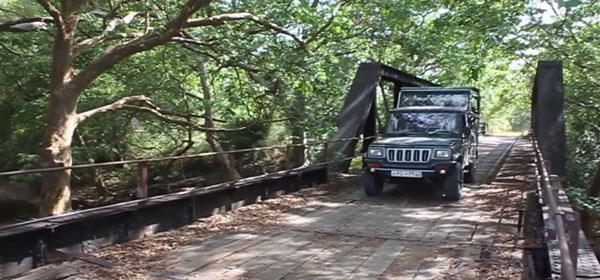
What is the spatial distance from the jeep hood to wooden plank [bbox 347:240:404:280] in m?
3.78

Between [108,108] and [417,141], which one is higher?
[108,108]

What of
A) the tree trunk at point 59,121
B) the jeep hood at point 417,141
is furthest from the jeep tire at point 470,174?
the tree trunk at point 59,121

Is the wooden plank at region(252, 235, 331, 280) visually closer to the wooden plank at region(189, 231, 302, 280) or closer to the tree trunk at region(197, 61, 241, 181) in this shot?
the wooden plank at region(189, 231, 302, 280)

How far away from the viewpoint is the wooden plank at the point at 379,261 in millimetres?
5613

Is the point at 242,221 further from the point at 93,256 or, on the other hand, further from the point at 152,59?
the point at 152,59

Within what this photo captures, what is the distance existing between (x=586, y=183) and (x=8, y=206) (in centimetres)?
1738

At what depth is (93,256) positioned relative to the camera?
20.0ft

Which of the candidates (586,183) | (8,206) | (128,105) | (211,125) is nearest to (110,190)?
(8,206)

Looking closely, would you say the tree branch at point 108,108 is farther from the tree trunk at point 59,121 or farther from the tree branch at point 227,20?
the tree branch at point 227,20

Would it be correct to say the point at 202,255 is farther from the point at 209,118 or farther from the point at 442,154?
the point at 209,118

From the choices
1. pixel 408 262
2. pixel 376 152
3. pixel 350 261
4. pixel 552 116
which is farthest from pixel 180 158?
pixel 552 116

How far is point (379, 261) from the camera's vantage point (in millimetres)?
6180

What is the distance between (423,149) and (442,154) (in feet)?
1.28

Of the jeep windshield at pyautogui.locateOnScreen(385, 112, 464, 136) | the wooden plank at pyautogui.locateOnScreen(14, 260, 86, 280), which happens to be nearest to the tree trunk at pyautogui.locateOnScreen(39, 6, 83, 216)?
the wooden plank at pyautogui.locateOnScreen(14, 260, 86, 280)
